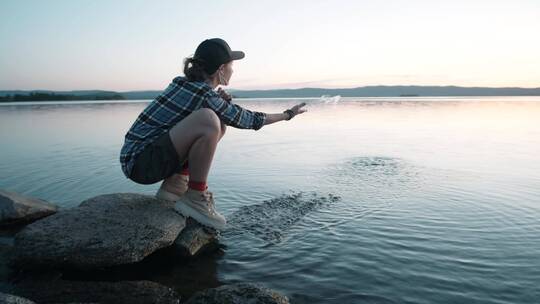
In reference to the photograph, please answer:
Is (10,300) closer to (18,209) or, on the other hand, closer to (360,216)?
(18,209)

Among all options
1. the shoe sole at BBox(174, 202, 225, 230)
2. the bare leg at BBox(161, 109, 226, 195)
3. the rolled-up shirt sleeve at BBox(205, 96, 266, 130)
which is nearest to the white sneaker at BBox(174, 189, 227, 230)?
the shoe sole at BBox(174, 202, 225, 230)

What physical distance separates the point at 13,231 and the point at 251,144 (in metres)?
12.1

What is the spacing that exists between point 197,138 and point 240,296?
2124mm

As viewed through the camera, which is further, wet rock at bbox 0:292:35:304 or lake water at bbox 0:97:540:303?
lake water at bbox 0:97:540:303

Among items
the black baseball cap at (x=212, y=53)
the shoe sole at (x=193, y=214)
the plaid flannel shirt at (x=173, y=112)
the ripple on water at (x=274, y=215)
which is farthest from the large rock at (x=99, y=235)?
the black baseball cap at (x=212, y=53)

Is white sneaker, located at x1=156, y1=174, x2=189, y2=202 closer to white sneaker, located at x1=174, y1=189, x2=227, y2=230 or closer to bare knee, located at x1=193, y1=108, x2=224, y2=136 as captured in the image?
white sneaker, located at x1=174, y1=189, x2=227, y2=230

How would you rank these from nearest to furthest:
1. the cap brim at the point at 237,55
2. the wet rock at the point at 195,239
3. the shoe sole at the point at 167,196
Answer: the wet rock at the point at 195,239 < the cap brim at the point at 237,55 < the shoe sole at the point at 167,196

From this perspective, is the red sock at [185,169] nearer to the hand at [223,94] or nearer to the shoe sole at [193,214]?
the shoe sole at [193,214]

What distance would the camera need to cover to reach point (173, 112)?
527 cm

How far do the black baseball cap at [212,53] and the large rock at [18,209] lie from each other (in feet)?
13.7

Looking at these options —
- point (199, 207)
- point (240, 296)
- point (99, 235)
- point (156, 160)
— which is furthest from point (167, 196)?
point (240, 296)

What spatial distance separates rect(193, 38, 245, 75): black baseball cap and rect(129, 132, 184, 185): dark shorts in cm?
104

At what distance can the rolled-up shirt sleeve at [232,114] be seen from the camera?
17.2 ft

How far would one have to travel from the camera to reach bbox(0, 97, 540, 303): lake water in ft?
15.2
